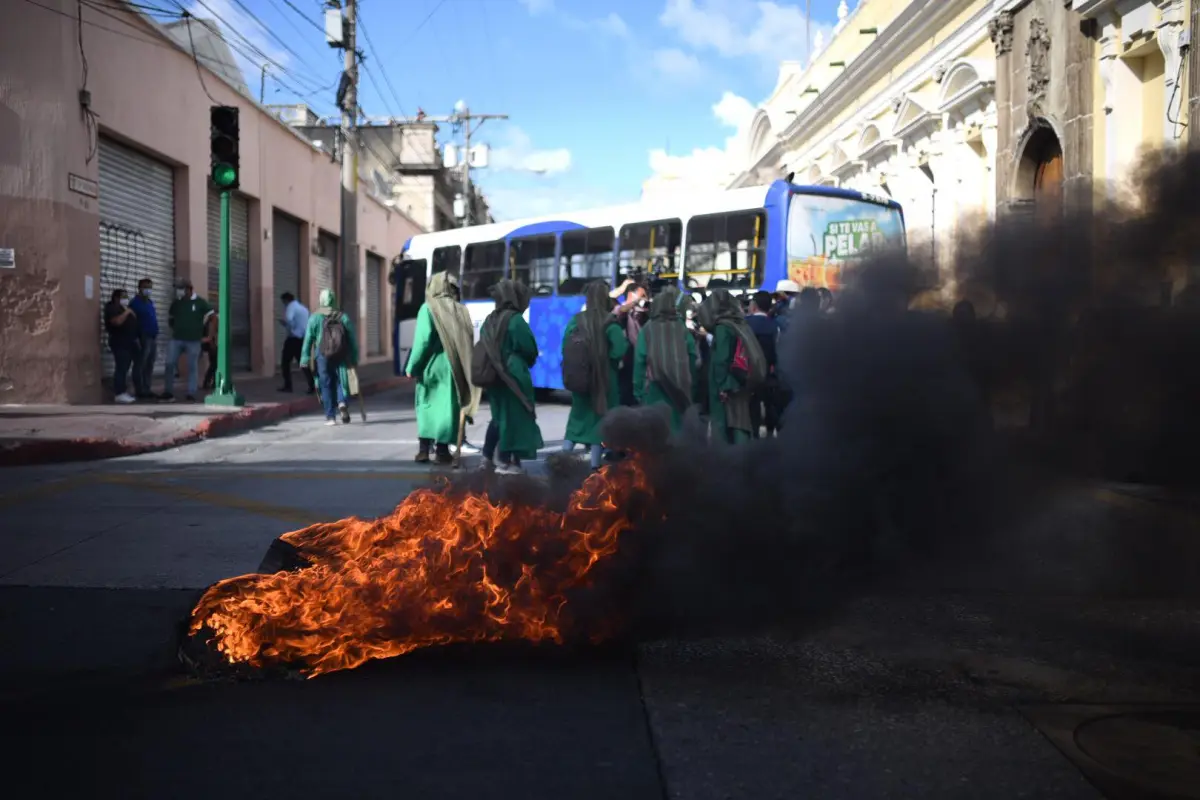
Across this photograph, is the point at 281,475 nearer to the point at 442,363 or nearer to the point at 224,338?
the point at 442,363

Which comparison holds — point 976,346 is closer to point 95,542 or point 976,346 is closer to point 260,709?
point 260,709

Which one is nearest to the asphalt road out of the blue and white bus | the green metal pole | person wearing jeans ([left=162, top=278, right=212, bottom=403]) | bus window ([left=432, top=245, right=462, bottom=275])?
the blue and white bus

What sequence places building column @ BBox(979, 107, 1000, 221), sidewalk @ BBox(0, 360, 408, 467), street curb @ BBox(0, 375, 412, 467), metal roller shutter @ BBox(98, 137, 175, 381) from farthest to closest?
building column @ BBox(979, 107, 1000, 221), metal roller shutter @ BBox(98, 137, 175, 381), sidewalk @ BBox(0, 360, 408, 467), street curb @ BBox(0, 375, 412, 467)

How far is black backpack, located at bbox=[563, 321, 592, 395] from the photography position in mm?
7141

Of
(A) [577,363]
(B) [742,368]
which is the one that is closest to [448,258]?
(A) [577,363]

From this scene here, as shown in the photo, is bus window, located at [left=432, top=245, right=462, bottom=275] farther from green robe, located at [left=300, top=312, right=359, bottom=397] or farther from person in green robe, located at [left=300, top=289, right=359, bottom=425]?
green robe, located at [left=300, top=312, right=359, bottom=397]

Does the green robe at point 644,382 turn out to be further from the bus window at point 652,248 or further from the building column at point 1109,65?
the building column at point 1109,65

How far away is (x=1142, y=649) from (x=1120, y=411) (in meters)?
1.07

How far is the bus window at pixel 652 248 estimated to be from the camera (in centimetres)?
1457

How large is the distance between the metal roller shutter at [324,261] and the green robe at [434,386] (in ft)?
55.6

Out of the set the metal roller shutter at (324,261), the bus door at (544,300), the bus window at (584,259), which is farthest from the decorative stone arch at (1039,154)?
the metal roller shutter at (324,261)

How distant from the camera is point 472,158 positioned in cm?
4666

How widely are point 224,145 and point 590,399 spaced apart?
7.29 m

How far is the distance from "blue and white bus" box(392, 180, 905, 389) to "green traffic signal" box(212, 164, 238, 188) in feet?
13.4
